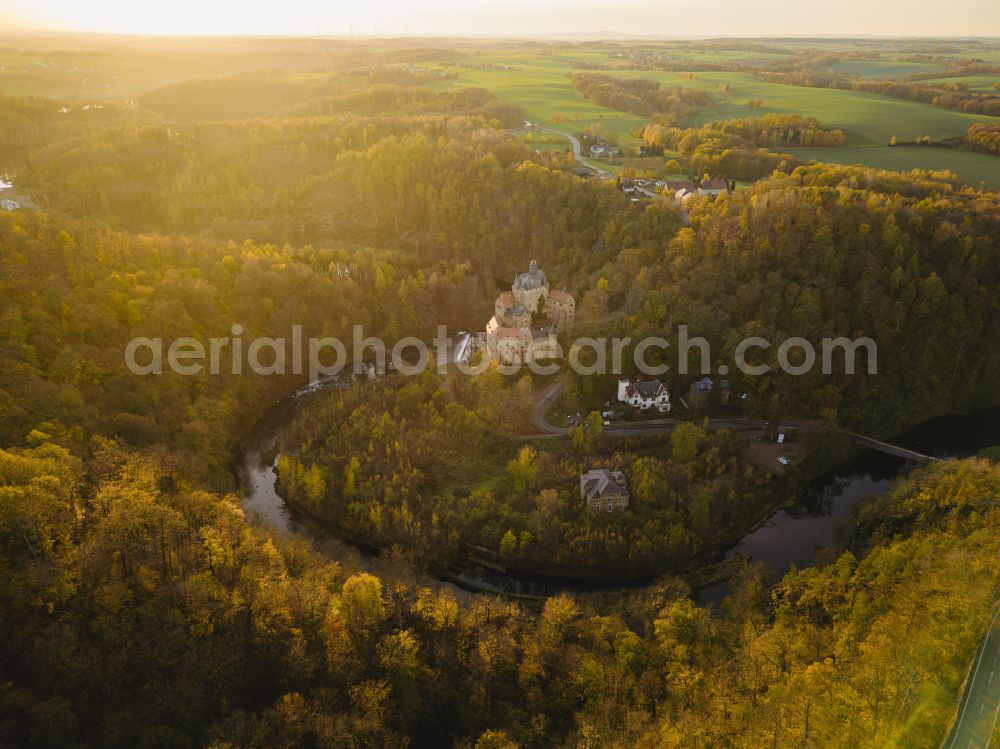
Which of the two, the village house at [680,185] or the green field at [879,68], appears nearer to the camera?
the village house at [680,185]

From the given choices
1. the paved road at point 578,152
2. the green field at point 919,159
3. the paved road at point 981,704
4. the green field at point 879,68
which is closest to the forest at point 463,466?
the paved road at point 981,704

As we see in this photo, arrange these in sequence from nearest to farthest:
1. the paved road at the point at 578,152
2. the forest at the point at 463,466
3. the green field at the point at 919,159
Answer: the forest at the point at 463,466 → the green field at the point at 919,159 → the paved road at the point at 578,152

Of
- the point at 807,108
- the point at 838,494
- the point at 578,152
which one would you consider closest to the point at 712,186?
the point at 578,152

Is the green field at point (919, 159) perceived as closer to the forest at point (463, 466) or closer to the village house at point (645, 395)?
the forest at point (463, 466)

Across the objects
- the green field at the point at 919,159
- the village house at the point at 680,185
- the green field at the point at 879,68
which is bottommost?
the village house at the point at 680,185

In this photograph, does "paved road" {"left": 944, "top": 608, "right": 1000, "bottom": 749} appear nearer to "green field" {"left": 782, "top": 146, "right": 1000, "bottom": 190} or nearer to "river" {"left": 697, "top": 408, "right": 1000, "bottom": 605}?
"river" {"left": 697, "top": 408, "right": 1000, "bottom": 605}

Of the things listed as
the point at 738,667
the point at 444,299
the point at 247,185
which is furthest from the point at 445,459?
the point at 247,185
